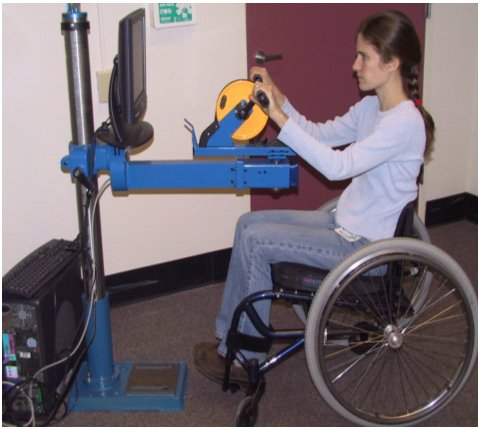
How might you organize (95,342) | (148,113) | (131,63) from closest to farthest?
(131,63)
(95,342)
(148,113)

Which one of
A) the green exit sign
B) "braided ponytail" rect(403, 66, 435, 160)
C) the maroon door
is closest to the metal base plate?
the maroon door

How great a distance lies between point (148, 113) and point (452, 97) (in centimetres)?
158

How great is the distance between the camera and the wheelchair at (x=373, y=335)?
165 cm

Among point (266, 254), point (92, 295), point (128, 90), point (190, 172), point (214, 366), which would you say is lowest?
point (214, 366)

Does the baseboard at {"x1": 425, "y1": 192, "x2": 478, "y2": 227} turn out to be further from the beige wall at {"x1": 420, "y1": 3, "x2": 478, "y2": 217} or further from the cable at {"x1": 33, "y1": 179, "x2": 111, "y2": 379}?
the cable at {"x1": 33, "y1": 179, "x2": 111, "y2": 379}

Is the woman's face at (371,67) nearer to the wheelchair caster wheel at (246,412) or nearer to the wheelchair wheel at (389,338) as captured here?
the wheelchair wheel at (389,338)

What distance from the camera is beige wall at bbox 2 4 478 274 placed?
2148 mm

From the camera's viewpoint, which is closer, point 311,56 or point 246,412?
point 246,412

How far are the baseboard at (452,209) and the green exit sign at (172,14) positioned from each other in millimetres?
1639

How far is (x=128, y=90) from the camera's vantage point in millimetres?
1622

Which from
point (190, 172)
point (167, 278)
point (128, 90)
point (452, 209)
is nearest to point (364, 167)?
point (190, 172)

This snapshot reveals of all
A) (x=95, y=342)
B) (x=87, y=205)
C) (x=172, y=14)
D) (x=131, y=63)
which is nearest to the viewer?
(x=131, y=63)

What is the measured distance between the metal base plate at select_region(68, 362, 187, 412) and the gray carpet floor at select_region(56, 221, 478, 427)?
2cm

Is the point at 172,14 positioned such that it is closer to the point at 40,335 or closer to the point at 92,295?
the point at 92,295
